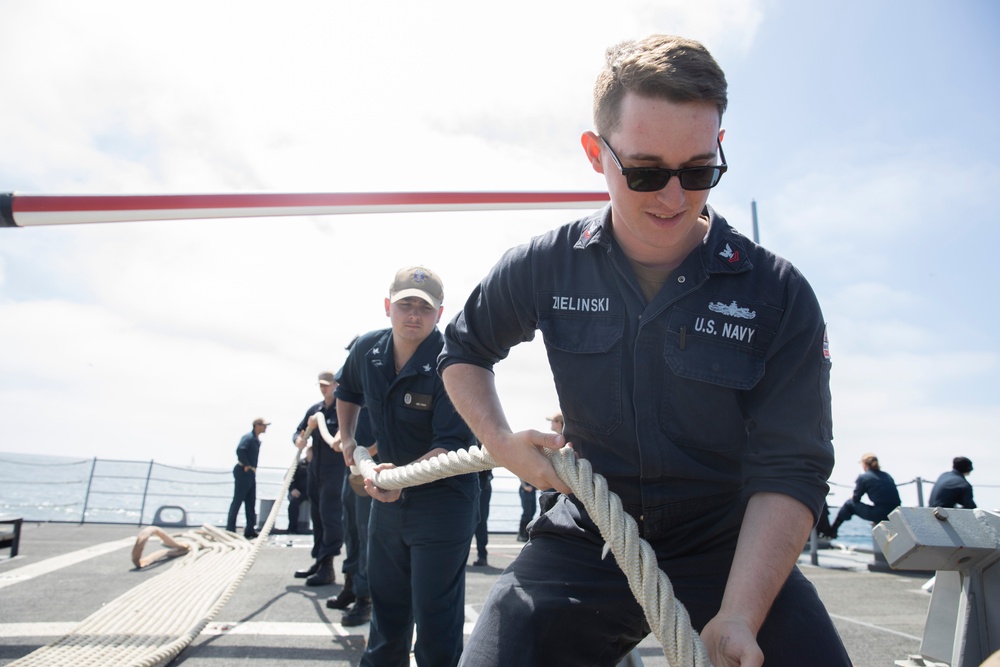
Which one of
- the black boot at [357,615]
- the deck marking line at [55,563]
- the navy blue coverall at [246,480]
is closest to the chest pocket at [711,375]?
the black boot at [357,615]

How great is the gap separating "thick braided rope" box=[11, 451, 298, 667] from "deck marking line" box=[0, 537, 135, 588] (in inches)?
49.5

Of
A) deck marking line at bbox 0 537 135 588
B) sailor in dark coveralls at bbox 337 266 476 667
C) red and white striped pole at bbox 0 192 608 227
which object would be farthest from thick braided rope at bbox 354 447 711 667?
deck marking line at bbox 0 537 135 588

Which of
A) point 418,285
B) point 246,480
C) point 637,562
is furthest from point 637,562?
point 246,480

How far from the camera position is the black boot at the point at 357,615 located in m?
4.92

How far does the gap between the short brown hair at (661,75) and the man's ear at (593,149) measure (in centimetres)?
6

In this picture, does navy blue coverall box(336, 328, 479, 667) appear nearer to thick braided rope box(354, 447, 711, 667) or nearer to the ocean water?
thick braided rope box(354, 447, 711, 667)

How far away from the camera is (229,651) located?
4.20 m

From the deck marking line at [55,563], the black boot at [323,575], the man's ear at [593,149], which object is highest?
the man's ear at [593,149]

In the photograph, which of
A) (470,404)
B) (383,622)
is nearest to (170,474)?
(383,622)

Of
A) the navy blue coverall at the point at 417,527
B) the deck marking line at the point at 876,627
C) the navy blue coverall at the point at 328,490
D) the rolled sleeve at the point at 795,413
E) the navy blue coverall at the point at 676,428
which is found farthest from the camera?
the navy blue coverall at the point at 328,490

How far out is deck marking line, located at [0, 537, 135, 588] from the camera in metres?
6.22

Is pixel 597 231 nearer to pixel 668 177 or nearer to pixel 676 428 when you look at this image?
pixel 668 177

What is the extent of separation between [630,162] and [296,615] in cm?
477

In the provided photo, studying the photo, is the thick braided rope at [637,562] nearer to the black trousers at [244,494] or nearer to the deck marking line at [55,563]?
the deck marking line at [55,563]
